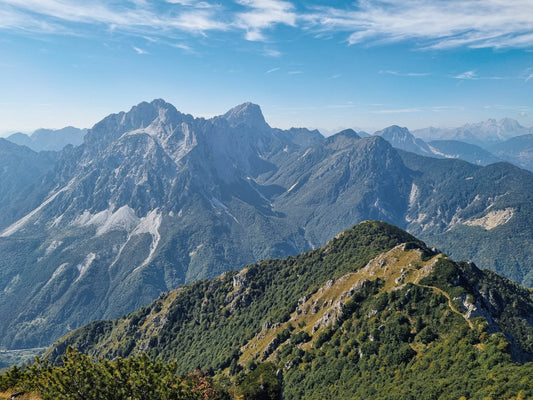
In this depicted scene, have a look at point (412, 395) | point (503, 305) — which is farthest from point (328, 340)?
point (503, 305)

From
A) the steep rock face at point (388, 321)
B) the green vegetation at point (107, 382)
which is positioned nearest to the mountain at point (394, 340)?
the steep rock face at point (388, 321)

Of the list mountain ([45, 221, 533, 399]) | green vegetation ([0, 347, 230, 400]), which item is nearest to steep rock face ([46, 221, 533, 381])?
mountain ([45, 221, 533, 399])

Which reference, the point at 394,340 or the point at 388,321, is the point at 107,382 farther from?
the point at 388,321

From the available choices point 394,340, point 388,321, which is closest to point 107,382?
point 394,340

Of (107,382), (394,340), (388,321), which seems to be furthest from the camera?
(388,321)

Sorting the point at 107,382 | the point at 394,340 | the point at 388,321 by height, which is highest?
the point at 107,382

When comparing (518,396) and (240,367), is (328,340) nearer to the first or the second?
(240,367)

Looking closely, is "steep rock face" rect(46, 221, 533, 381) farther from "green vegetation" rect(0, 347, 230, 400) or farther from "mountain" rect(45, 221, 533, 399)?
"green vegetation" rect(0, 347, 230, 400)

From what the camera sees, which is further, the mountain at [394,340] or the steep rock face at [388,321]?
the steep rock face at [388,321]

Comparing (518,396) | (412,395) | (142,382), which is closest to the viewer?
(142,382)

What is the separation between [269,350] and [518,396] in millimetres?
111037

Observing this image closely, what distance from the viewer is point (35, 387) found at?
212 ft

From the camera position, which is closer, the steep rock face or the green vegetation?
the green vegetation

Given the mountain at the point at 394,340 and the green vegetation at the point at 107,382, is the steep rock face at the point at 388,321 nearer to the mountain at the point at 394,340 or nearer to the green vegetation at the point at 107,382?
the mountain at the point at 394,340
